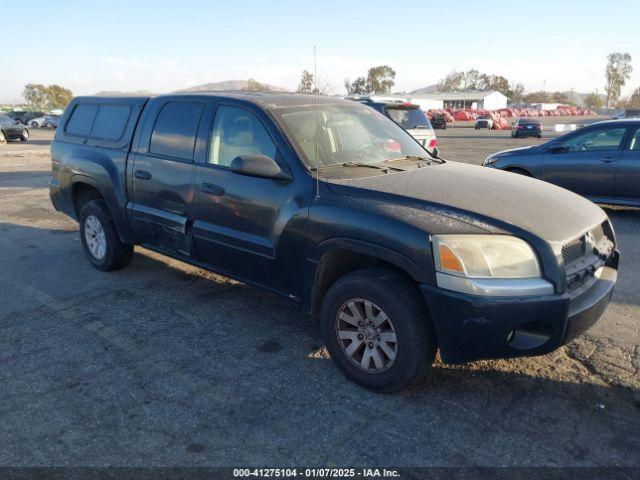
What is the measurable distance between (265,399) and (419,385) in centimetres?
99

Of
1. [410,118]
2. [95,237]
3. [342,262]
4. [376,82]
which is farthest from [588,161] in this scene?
[376,82]

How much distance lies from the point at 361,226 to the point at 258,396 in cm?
124

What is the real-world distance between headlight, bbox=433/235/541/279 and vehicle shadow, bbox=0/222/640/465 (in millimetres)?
870

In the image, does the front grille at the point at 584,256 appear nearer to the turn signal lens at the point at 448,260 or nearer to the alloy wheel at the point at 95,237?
the turn signal lens at the point at 448,260

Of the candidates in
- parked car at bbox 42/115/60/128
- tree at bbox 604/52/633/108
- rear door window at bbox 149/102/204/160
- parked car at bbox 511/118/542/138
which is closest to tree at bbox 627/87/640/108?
tree at bbox 604/52/633/108

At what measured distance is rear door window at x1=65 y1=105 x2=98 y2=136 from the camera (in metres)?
5.66

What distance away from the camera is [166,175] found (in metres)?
4.53

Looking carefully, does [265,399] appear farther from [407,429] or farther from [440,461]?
[440,461]

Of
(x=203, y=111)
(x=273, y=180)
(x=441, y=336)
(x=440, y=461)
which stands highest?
(x=203, y=111)

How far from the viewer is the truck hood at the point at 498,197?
3057 mm

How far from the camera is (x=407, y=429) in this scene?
293cm

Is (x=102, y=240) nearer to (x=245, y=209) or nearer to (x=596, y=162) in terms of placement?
(x=245, y=209)

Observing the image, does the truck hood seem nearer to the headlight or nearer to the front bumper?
the headlight

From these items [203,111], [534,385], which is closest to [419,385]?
[534,385]
